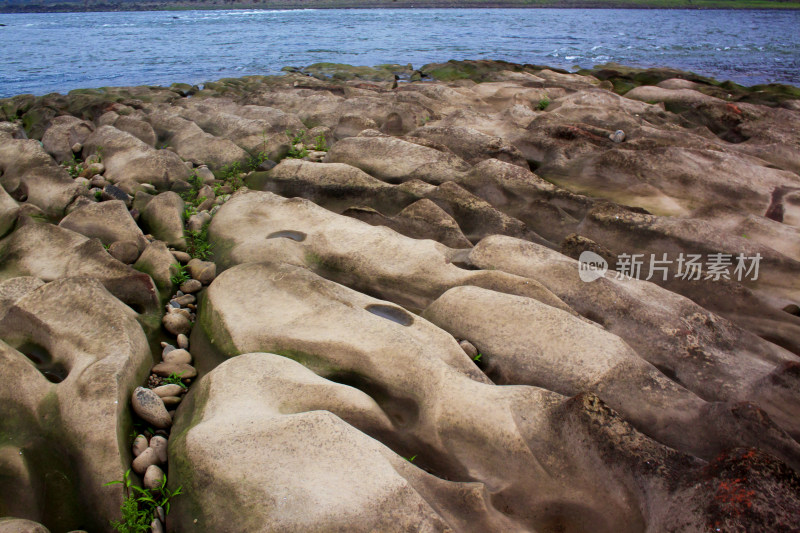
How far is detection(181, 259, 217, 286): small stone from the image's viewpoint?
19.5 ft

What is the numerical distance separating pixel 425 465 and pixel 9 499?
8.85ft

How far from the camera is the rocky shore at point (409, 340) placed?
320 cm

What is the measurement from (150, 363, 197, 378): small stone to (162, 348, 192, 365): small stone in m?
0.05

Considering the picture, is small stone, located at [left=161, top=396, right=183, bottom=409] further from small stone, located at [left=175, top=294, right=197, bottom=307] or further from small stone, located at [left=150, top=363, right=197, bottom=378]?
small stone, located at [left=175, top=294, right=197, bottom=307]

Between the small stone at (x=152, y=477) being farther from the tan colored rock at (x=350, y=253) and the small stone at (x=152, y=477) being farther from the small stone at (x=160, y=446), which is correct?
the tan colored rock at (x=350, y=253)

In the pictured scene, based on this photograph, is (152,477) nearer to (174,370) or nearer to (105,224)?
(174,370)

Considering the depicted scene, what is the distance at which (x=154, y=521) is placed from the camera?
3246 mm

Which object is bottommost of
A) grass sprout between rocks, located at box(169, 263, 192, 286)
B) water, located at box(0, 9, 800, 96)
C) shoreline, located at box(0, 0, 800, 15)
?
grass sprout between rocks, located at box(169, 263, 192, 286)

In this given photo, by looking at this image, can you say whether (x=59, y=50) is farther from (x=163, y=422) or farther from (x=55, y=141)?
(x=163, y=422)

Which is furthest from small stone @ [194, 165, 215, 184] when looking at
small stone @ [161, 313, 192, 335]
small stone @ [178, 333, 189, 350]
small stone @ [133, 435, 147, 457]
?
small stone @ [133, 435, 147, 457]

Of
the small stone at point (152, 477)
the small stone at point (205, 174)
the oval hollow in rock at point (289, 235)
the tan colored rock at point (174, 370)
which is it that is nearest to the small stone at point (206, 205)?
the small stone at point (205, 174)

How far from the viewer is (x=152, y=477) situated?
3.49 meters

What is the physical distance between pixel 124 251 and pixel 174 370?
7.61 ft

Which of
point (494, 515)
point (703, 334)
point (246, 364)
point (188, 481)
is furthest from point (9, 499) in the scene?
point (703, 334)
